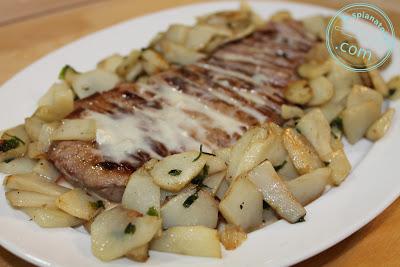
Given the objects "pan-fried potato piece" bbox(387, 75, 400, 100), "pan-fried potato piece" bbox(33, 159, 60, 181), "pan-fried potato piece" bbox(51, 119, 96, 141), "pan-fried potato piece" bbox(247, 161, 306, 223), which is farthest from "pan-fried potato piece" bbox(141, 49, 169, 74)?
"pan-fried potato piece" bbox(387, 75, 400, 100)

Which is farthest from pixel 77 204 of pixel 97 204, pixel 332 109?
pixel 332 109

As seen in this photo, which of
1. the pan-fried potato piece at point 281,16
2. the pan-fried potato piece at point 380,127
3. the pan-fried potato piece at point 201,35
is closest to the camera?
the pan-fried potato piece at point 380,127

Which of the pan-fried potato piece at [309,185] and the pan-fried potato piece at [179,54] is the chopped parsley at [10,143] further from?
the pan-fried potato piece at [309,185]

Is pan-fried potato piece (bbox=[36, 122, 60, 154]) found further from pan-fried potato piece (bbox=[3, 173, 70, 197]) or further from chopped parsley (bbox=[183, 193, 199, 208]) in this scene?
chopped parsley (bbox=[183, 193, 199, 208])

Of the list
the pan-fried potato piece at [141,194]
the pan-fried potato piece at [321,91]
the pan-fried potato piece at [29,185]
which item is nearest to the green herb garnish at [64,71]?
the pan-fried potato piece at [29,185]

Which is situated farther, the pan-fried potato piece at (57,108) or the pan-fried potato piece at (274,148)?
the pan-fried potato piece at (57,108)

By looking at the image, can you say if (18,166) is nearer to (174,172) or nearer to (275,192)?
(174,172)
